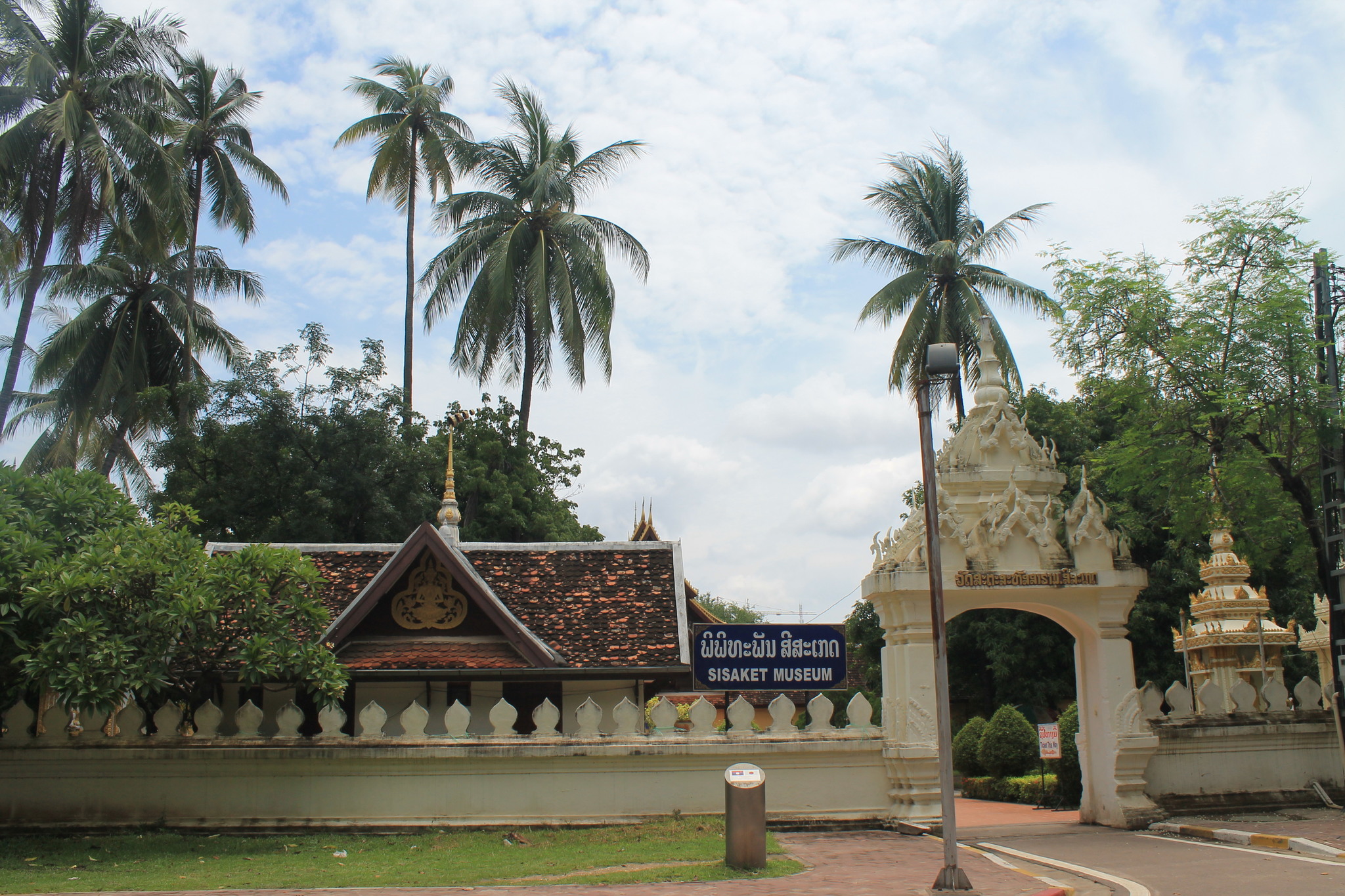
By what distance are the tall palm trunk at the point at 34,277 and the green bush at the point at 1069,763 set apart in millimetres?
24370

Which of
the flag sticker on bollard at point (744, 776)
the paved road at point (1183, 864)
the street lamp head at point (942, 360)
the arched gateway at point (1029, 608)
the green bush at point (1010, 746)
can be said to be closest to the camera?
the paved road at point (1183, 864)

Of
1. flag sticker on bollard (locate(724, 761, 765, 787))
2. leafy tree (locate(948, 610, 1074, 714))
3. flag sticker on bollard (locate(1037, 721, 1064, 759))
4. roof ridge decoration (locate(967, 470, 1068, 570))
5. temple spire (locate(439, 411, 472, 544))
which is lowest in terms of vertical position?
flag sticker on bollard (locate(1037, 721, 1064, 759))

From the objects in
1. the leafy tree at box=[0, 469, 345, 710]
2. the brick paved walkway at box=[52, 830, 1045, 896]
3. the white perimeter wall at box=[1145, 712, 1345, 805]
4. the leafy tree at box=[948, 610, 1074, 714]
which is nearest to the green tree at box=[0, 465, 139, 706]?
the leafy tree at box=[0, 469, 345, 710]

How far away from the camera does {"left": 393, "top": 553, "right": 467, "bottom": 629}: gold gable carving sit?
1620 centimetres

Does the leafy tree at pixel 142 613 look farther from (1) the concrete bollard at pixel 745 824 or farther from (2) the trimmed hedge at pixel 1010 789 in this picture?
(2) the trimmed hedge at pixel 1010 789

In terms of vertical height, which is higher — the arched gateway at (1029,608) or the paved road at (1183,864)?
the arched gateway at (1029,608)

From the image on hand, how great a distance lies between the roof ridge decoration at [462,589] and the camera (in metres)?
15.2

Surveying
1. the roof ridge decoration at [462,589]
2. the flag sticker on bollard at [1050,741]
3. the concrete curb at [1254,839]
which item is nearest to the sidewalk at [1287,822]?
the concrete curb at [1254,839]

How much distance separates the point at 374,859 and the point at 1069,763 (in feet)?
45.5

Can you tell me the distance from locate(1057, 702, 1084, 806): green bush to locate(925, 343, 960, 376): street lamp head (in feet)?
38.9

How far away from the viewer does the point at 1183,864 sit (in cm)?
1180

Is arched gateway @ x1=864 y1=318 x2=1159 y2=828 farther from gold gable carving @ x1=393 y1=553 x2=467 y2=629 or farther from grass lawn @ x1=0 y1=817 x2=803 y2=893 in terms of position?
gold gable carving @ x1=393 y1=553 x2=467 y2=629

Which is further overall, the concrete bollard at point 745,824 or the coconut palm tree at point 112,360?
the coconut palm tree at point 112,360

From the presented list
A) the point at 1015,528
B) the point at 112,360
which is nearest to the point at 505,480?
the point at 112,360
